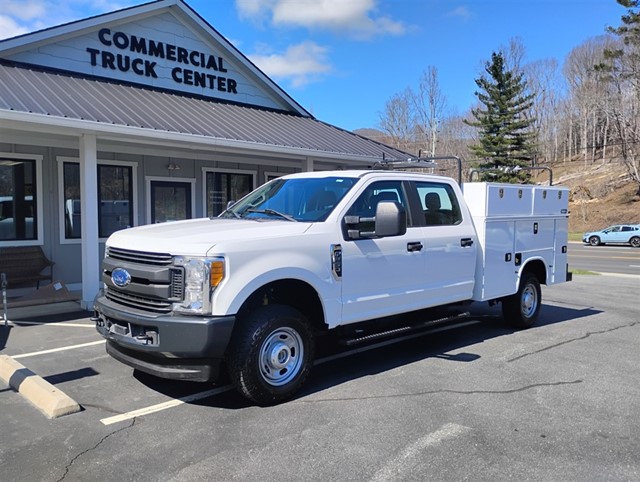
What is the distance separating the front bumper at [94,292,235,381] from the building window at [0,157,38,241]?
22.7 ft

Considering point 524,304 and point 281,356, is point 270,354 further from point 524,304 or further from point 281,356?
point 524,304

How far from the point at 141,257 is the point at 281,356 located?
1515 mm

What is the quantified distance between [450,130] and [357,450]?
2028 inches

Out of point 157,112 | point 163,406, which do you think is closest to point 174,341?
point 163,406

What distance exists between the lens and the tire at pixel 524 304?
305 inches

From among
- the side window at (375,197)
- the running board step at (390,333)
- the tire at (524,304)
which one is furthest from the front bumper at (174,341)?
the tire at (524,304)

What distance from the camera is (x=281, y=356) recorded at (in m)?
4.81

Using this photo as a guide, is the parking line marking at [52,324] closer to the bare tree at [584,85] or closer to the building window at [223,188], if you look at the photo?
the building window at [223,188]

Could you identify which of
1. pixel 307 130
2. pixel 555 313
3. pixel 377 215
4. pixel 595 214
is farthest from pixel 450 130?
pixel 377 215

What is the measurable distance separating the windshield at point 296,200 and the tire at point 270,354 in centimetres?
108

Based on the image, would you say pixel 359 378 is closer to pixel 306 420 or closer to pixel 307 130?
pixel 306 420

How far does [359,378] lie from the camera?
18.0ft

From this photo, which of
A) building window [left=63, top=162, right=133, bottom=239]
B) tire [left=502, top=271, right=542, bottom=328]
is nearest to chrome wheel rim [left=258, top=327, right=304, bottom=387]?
tire [left=502, top=271, right=542, bottom=328]

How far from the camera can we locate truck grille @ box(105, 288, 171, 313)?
442 cm
